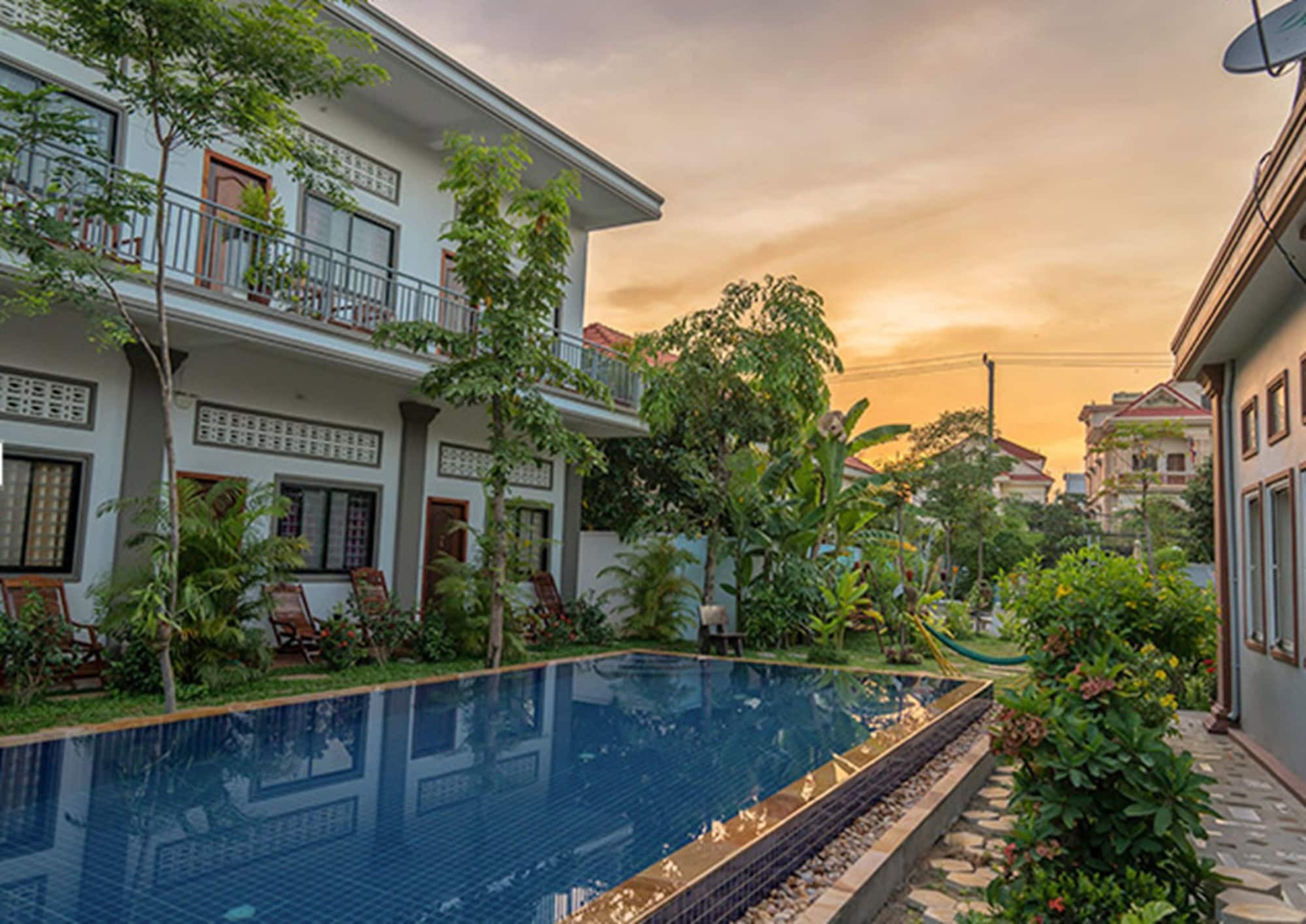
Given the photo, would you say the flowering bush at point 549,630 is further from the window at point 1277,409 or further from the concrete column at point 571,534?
the window at point 1277,409

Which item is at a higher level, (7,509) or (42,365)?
(42,365)

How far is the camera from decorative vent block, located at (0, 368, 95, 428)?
27.6 feet

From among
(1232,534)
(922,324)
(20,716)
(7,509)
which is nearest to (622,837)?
(20,716)

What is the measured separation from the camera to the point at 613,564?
16.1 m

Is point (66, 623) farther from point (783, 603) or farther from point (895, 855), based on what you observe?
point (783, 603)

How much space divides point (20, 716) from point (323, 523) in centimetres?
488

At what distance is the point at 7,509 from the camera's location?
8.66 m

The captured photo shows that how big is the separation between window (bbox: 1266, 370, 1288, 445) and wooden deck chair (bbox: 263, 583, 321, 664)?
9.75 metres

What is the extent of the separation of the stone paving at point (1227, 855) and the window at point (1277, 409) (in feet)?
8.48

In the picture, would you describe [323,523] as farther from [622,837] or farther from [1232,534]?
[1232,534]

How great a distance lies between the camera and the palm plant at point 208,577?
838cm

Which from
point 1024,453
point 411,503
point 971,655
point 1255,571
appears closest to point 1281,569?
point 1255,571

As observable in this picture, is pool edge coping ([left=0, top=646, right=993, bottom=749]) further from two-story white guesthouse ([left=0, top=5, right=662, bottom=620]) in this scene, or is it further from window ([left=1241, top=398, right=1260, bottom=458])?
window ([left=1241, top=398, right=1260, bottom=458])

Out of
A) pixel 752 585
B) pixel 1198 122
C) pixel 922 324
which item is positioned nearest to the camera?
pixel 1198 122
